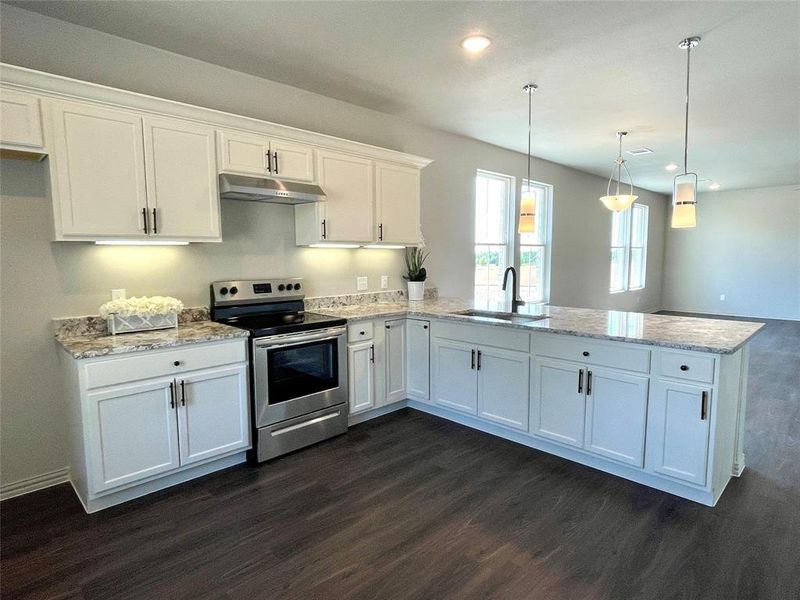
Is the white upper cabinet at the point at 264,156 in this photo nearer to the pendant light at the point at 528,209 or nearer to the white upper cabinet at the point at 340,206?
the white upper cabinet at the point at 340,206

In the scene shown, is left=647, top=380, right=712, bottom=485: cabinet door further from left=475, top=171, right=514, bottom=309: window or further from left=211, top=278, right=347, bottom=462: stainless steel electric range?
left=475, top=171, right=514, bottom=309: window

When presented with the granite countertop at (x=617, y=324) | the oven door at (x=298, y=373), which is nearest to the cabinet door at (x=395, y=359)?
the granite countertop at (x=617, y=324)

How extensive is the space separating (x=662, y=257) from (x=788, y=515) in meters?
Result: 9.24

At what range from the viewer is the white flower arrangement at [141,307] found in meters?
2.59

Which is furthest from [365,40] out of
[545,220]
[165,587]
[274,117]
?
[545,220]

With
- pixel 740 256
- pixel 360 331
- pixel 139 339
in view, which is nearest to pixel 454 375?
pixel 360 331

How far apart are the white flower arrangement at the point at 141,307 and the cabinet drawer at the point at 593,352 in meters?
2.33

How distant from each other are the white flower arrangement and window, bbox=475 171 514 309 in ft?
11.5

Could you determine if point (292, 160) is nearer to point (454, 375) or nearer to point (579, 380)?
point (454, 375)

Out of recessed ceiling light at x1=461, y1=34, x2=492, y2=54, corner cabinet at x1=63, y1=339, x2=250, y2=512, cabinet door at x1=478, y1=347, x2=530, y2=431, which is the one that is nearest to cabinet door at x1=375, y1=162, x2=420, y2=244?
recessed ceiling light at x1=461, y1=34, x2=492, y2=54

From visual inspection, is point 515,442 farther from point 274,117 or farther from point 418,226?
point 274,117

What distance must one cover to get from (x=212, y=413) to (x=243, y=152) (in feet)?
5.55

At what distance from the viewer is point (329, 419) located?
3250mm

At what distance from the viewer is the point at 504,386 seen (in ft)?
10.4
